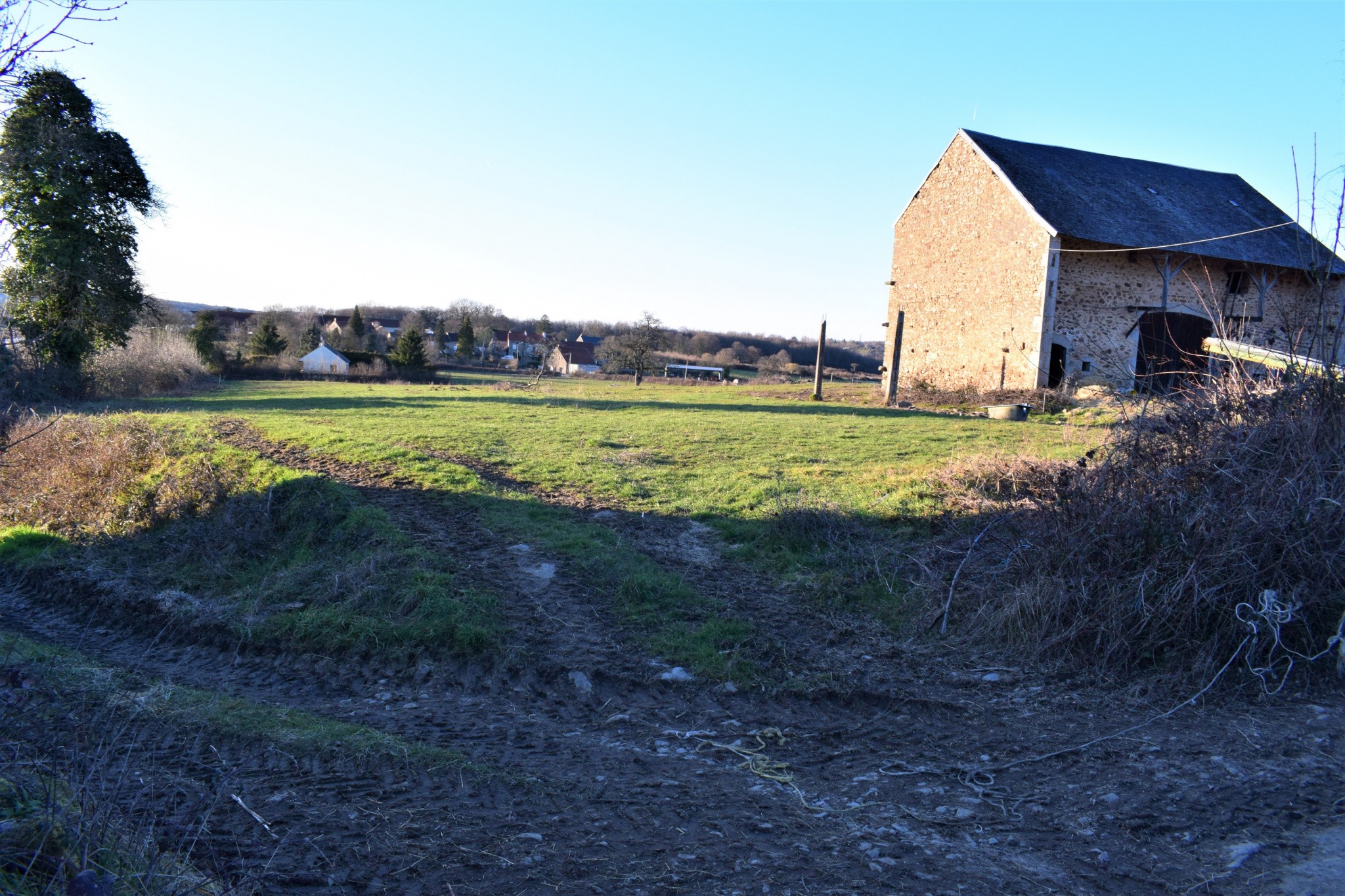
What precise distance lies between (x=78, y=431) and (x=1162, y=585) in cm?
1503

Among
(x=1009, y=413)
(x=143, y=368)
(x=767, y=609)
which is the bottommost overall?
(x=767, y=609)

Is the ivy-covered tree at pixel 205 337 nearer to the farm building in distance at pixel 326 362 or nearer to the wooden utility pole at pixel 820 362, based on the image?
the farm building in distance at pixel 326 362

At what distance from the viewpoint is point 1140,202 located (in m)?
23.3

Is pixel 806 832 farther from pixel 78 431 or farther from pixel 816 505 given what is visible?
pixel 78 431

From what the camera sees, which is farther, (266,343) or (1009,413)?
(266,343)

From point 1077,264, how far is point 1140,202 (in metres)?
3.67

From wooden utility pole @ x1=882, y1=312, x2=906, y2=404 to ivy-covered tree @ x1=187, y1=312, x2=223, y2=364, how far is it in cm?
3321

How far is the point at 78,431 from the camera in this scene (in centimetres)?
1348

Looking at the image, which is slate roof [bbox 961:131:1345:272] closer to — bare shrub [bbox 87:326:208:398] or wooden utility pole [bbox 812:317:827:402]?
wooden utility pole [bbox 812:317:827:402]

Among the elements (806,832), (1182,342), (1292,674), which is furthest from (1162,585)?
(1182,342)

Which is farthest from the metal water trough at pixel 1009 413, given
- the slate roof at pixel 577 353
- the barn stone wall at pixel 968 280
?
the slate roof at pixel 577 353

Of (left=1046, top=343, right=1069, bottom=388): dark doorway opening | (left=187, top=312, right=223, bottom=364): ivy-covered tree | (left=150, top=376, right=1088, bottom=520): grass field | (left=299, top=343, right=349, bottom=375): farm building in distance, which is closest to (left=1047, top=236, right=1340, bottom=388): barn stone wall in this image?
(left=1046, top=343, right=1069, bottom=388): dark doorway opening

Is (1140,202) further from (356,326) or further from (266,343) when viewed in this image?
(356,326)

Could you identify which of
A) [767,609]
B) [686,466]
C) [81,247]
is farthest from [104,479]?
[81,247]
